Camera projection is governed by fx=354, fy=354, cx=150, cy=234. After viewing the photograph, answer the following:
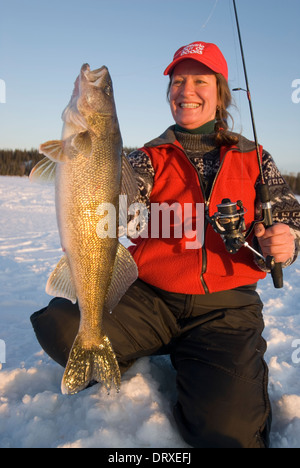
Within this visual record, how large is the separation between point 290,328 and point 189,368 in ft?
4.94

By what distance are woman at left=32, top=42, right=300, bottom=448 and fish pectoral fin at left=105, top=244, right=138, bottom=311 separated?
0.27 m

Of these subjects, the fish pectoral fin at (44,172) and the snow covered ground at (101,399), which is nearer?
the snow covered ground at (101,399)

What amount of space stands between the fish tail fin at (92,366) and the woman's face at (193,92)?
1853 millimetres

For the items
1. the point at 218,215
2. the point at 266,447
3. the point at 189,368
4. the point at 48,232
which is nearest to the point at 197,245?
the point at 218,215

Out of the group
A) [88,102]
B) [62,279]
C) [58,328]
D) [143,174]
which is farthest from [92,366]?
[88,102]

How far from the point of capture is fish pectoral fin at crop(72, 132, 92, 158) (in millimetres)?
1957

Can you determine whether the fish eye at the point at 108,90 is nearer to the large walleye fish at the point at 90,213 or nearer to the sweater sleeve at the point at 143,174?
the large walleye fish at the point at 90,213

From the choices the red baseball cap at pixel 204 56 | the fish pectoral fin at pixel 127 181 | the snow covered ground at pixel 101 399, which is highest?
the red baseball cap at pixel 204 56

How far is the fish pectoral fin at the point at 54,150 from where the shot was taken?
1.94 meters

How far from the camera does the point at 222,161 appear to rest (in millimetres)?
2641

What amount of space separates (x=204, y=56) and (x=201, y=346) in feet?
7.02
